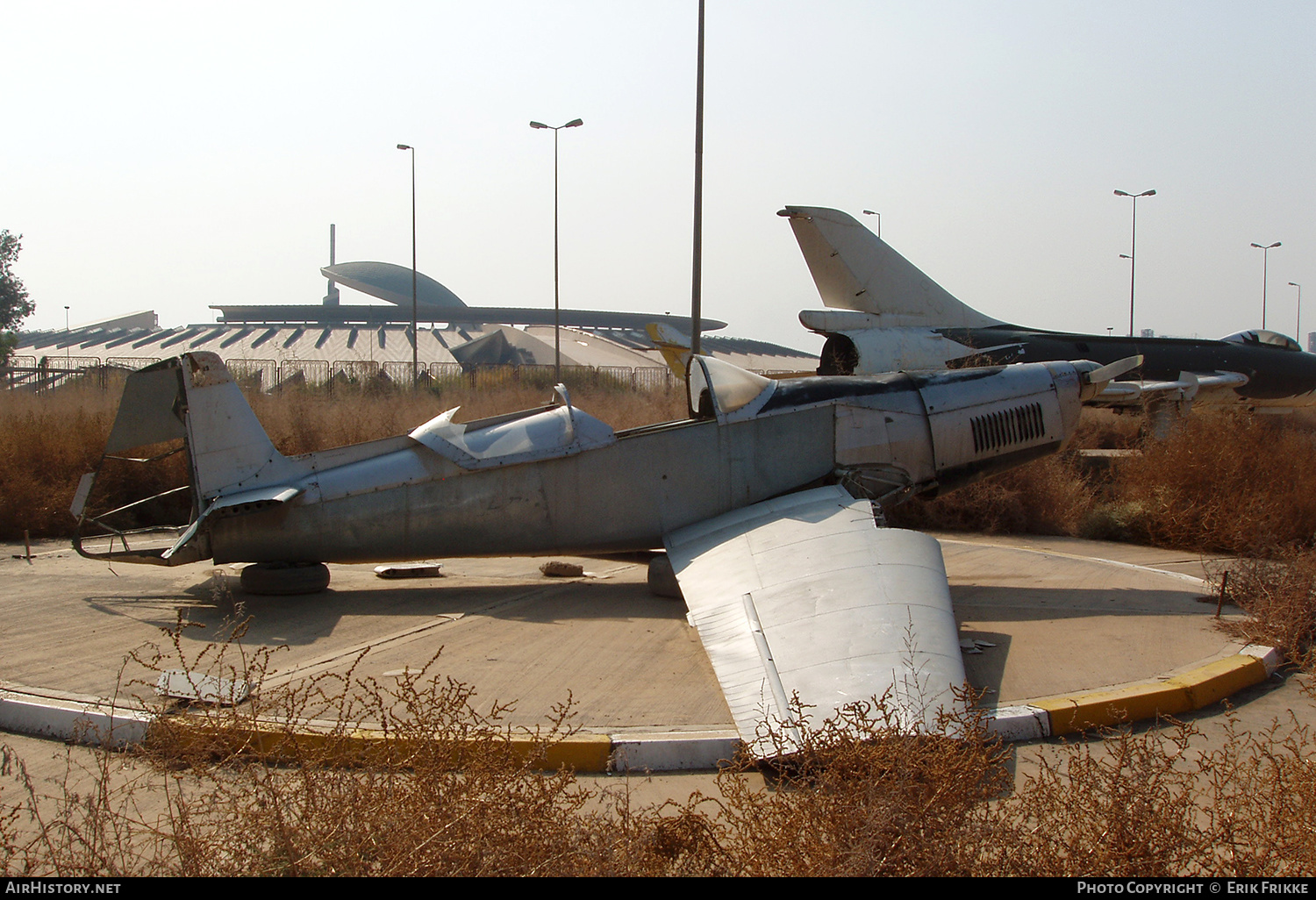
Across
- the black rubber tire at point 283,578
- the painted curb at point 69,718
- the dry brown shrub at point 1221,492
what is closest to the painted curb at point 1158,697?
the painted curb at point 69,718

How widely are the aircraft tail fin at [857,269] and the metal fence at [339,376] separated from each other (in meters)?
5.52

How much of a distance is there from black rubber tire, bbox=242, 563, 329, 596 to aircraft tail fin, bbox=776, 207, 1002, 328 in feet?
47.9

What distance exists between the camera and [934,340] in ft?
63.4

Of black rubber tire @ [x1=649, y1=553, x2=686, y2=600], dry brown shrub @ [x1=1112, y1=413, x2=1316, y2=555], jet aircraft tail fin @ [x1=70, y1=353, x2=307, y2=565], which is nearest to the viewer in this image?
jet aircraft tail fin @ [x1=70, y1=353, x2=307, y2=565]

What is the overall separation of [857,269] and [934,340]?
96.2 inches

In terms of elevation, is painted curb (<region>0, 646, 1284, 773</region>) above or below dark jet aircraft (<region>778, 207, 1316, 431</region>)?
below

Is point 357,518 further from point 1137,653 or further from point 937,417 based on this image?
point 1137,653

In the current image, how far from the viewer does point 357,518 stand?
332 inches

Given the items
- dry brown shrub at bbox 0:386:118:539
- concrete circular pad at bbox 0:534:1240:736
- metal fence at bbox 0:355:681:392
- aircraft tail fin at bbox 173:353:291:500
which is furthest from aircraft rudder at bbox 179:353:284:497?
metal fence at bbox 0:355:681:392

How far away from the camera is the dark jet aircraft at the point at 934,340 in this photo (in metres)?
18.7

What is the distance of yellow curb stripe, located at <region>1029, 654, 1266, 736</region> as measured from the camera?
5.45m

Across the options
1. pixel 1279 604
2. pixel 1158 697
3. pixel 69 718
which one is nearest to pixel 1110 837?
pixel 1158 697

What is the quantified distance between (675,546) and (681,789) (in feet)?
12.4

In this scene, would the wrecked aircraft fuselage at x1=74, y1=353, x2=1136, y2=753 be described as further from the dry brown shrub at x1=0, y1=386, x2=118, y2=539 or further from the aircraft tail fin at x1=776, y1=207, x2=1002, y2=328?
the aircraft tail fin at x1=776, y1=207, x2=1002, y2=328
